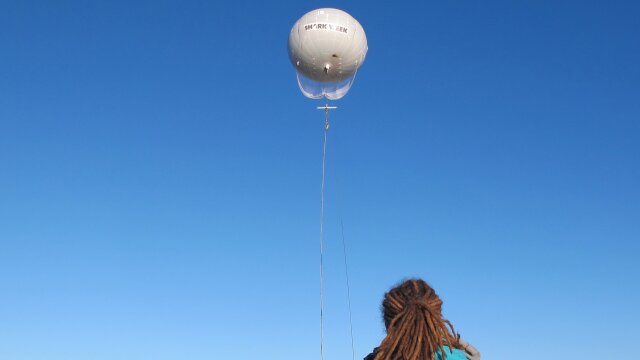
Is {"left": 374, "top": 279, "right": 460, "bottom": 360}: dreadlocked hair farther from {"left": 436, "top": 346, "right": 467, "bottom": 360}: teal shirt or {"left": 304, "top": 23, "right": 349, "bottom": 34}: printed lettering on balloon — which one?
{"left": 304, "top": 23, "right": 349, "bottom": 34}: printed lettering on balloon

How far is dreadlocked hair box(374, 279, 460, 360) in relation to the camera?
3.98 metres

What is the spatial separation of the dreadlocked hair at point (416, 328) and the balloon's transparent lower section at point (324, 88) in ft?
40.4

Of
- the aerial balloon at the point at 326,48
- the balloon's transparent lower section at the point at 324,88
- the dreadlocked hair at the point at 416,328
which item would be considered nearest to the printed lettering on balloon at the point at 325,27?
the aerial balloon at the point at 326,48

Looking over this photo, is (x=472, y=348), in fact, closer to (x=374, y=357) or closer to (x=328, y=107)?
(x=374, y=357)

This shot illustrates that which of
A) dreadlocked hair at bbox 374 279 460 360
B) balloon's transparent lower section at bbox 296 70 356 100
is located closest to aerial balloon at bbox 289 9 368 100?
balloon's transparent lower section at bbox 296 70 356 100

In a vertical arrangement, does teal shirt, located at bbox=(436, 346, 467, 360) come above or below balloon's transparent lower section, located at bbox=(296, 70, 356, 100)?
below

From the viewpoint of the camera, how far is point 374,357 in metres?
4.02

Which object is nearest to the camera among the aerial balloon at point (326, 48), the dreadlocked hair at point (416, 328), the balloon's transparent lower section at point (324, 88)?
the dreadlocked hair at point (416, 328)

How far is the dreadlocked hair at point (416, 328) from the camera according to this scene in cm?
398

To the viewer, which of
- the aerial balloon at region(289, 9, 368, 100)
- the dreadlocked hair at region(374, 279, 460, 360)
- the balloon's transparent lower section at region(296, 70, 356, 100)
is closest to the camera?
the dreadlocked hair at region(374, 279, 460, 360)

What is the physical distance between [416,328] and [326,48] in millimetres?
11651

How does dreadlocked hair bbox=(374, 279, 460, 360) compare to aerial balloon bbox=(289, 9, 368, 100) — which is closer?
dreadlocked hair bbox=(374, 279, 460, 360)

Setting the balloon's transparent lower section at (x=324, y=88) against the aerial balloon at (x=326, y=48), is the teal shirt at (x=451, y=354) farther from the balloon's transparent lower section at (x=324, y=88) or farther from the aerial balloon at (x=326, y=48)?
the balloon's transparent lower section at (x=324, y=88)

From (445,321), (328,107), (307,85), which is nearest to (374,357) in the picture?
(445,321)
